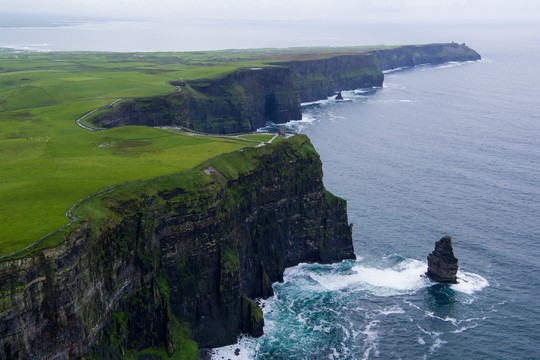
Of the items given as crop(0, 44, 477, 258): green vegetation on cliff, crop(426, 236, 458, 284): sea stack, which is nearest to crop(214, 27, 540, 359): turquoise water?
crop(426, 236, 458, 284): sea stack

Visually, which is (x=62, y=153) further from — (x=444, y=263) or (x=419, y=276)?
(x=444, y=263)

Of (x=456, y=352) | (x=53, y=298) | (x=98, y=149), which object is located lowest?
(x=456, y=352)

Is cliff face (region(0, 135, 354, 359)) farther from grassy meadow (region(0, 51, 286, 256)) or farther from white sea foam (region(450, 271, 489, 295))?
white sea foam (region(450, 271, 489, 295))

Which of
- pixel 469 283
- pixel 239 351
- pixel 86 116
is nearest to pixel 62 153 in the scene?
pixel 86 116

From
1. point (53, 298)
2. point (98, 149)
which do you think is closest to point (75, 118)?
point (98, 149)

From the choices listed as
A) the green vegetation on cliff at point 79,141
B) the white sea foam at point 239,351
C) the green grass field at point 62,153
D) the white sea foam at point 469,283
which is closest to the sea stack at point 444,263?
the white sea foam at point 469,283

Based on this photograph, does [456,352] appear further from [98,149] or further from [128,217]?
Result: [98,149]
